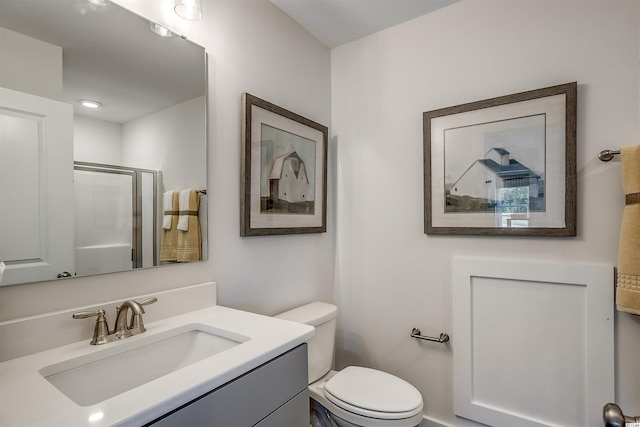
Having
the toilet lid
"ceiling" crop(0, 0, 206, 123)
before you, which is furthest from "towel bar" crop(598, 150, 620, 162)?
"ceiling" crop(0, 0, 206, 123)

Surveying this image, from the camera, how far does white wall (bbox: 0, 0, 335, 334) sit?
1.02 m

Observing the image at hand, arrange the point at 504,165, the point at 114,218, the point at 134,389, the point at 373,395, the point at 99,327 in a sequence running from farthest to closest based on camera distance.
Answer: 1. the point at 504,165
2. the point at 373,395
3. the point at 114,218
4. the point at 99,327
5. the point at 134,389

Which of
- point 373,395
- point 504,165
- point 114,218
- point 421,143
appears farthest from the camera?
point 421,143

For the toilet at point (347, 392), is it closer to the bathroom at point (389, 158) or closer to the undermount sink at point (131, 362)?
the bathroom at point (389, 158)

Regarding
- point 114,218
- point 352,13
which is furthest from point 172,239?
point 352,13

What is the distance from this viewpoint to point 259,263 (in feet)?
5.08

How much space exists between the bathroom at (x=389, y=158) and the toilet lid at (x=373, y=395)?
354mm

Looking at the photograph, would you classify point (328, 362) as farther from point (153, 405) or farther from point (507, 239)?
point (153, 405)

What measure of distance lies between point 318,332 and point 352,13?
1.67 meters

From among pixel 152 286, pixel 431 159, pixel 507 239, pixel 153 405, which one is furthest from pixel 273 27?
pixel 153 405

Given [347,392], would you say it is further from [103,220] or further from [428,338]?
[103,220]

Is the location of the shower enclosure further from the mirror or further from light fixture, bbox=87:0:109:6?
light fixture, bbox=87:0:109:6

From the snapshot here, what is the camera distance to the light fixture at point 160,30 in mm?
1155

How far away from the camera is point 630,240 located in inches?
46.7
